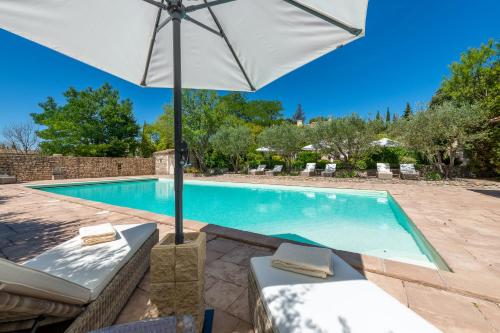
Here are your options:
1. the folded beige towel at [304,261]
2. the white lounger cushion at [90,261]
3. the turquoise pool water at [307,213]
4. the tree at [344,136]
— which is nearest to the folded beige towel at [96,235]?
the white lounger cushion at [90,261]

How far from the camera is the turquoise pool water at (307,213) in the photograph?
4.43 meters

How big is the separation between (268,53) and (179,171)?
6.20 feet

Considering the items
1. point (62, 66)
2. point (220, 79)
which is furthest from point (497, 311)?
point (62, 66)

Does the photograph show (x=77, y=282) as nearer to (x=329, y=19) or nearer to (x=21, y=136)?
(x=329, y=19)

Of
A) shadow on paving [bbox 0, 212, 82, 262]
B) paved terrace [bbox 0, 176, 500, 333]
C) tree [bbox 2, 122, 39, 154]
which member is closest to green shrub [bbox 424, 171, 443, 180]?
paved terrace [bbox 0, 176, 500, 333]

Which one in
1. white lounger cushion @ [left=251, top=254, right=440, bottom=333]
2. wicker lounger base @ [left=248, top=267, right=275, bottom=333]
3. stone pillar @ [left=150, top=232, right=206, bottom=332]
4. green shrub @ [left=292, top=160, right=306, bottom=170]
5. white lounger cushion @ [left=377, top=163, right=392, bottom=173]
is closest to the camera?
white lounger cushion @ [left=251, top=254, right=440, bottom=333]

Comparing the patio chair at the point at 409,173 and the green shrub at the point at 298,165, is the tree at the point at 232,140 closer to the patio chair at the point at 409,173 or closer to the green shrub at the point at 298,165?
the green shrub at the point at 298,165

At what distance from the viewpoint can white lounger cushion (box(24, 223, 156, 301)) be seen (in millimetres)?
1483

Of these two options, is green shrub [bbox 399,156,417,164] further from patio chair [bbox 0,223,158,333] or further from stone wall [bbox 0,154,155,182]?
stone wall [bbox 0,154,155,182]

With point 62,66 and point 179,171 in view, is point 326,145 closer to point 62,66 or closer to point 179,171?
point 179,171

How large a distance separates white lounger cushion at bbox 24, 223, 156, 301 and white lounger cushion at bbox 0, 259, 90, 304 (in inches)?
8.4

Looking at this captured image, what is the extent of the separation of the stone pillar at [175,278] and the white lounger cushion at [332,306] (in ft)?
1.53

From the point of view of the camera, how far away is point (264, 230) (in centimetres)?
554

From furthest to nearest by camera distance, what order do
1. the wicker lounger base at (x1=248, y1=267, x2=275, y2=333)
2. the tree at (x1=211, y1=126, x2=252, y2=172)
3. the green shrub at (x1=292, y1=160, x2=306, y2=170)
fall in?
the green shrub at (x1=292, y1=160, x2=306, y2=170), the tree at (x1=211, y1=126, x2=252, y2=172), the wicker lounger base at (x1=248, y1=267, x2=275, y2=333)
